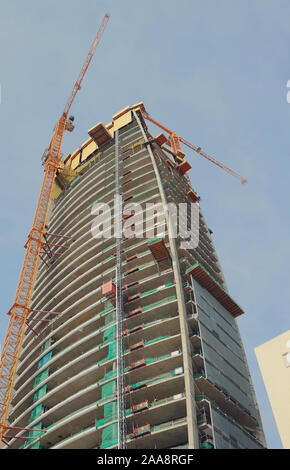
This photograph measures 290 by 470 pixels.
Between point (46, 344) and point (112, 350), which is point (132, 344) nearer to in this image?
point (112, 350)

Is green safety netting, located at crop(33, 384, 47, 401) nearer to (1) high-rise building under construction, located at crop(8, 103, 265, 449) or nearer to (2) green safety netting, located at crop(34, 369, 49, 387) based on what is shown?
(1) high-rise building under construction, located at crop(8, 103, 265, 449)

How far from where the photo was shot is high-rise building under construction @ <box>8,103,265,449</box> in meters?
52.2

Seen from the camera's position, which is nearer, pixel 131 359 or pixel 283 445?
pixel 283 445

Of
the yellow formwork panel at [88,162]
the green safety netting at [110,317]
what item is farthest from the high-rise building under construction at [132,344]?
the yellow formwork panel at [88,162]

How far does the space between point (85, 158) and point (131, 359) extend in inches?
2342

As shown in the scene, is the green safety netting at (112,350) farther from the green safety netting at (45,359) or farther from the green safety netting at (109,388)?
the green safety netting at (45,359)

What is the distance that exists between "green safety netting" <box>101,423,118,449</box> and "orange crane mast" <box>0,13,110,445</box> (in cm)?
1865

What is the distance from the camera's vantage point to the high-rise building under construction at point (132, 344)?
171 feet

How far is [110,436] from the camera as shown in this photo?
50.7 meters

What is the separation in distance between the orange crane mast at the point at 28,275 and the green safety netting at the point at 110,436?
18649 mm

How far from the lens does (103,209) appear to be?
3374 inches

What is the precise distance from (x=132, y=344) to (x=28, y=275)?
1223 inches
